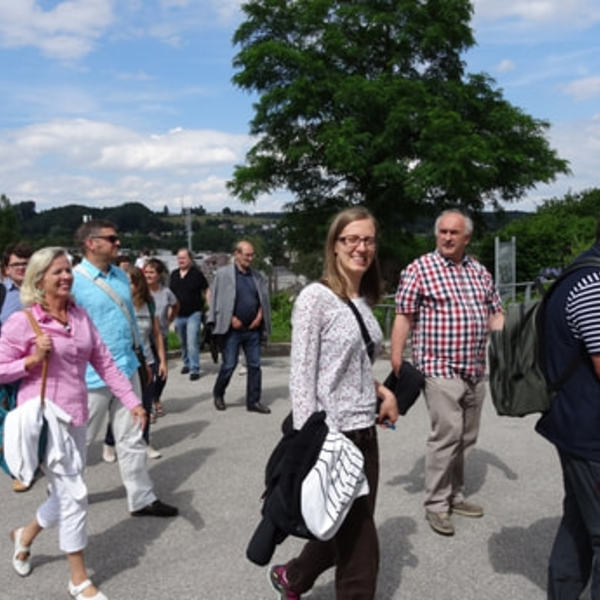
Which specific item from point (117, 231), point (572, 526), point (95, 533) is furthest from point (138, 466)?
point (572, 526)

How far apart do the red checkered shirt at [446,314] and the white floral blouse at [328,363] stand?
1.36 meters

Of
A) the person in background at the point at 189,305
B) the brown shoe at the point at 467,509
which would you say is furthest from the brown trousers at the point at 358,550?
the person in background at the point at 189,305

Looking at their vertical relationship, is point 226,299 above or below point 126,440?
above

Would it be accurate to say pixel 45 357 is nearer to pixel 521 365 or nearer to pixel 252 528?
pixel 252 528

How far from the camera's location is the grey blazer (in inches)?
301

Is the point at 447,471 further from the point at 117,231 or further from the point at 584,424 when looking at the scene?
the point at 117,231

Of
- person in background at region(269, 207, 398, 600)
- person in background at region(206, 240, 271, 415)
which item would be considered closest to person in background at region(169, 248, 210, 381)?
person in background at region(206, 240, 271, 415)

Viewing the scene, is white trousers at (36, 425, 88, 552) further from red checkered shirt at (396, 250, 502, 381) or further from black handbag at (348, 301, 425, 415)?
red checkered shirt at (396, 250, 502, 381)

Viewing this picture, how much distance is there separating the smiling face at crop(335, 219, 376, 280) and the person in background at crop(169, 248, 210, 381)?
710cm

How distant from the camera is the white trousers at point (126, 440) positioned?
429 cm

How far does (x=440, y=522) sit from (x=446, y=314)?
1215 mm

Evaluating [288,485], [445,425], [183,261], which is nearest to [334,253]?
[288,485]

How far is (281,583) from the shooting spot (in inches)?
121

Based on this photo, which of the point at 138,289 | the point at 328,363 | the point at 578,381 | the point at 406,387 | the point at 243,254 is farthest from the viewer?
the point at 243,254
